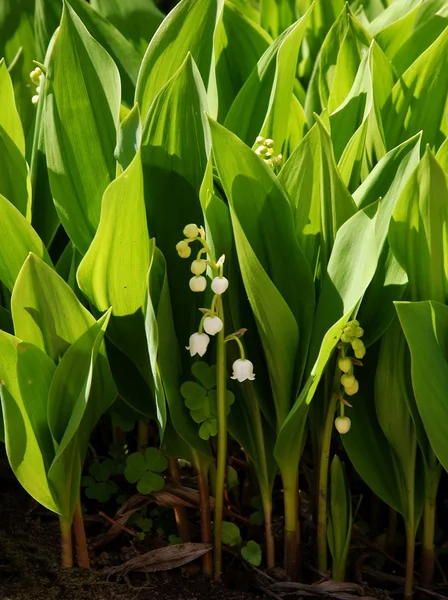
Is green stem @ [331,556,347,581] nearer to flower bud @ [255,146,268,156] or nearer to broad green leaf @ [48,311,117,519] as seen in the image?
broad green leaf @ [48,311,117,519]

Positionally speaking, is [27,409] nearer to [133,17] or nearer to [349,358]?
[349,358]

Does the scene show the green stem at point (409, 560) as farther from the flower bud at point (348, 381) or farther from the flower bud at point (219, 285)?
the flower bud at point (219, 285)

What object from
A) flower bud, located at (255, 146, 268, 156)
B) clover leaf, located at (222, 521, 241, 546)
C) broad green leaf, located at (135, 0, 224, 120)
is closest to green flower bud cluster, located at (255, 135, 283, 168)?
flower bud, located at (255, 146, 268, 156)

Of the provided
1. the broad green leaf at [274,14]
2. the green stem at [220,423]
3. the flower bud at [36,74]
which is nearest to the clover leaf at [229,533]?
the green stem at [220,423]

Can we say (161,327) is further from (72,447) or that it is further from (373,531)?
(373,531)

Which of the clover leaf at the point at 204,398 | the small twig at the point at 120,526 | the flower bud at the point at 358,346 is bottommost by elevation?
the small twig at the point at 120,526

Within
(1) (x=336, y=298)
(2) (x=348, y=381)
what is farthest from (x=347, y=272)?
(2) (x=348, y=381)

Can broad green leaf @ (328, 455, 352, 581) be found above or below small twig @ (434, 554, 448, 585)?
above
